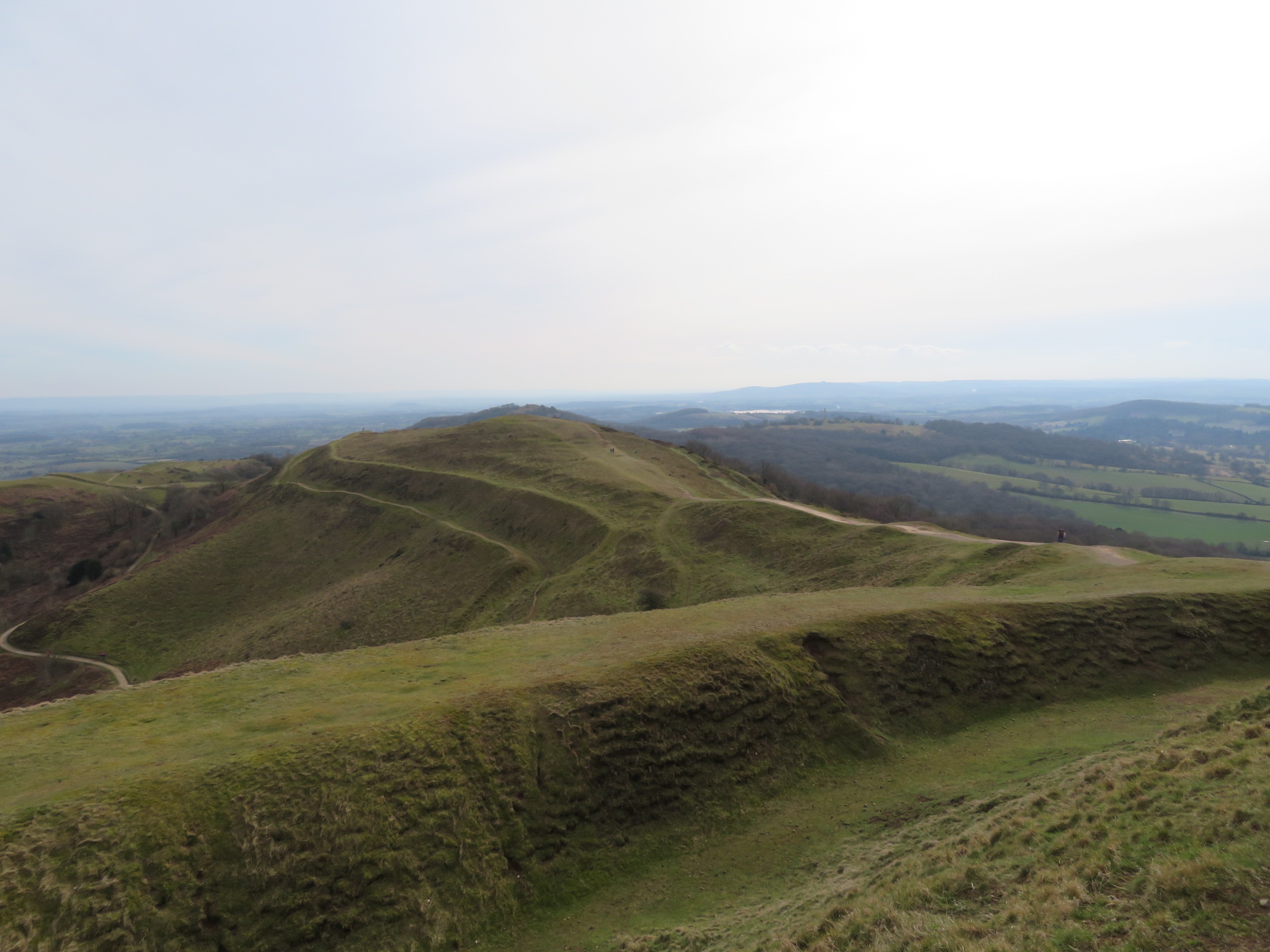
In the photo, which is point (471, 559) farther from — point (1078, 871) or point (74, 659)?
point (1078, 871)

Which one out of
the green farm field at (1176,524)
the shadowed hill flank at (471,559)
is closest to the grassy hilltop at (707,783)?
the shadowed hill flank at (471,559)

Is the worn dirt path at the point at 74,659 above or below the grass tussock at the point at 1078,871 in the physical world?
below

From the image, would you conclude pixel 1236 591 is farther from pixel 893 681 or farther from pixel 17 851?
pixel 17 851

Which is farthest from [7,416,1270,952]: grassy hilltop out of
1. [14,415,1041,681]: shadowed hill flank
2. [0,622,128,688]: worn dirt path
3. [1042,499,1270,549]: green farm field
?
[1042,499,1270,549]: green farm field

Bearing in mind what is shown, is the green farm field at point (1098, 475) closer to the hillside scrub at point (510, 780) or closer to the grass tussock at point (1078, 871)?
the hillside scrub at point (510, 780)

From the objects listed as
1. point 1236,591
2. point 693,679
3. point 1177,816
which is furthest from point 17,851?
point 1236,591

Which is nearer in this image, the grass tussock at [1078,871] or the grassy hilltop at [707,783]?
the grass tussock at [1078,871]
